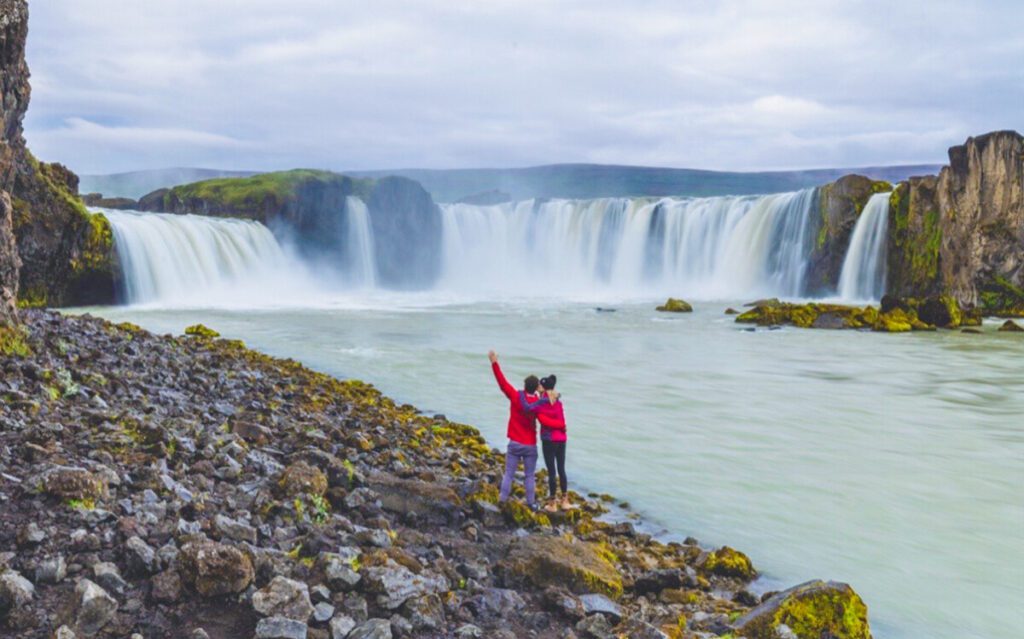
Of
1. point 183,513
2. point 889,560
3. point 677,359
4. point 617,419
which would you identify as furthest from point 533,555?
point 677,359

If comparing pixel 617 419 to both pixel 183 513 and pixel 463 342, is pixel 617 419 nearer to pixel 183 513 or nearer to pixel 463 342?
pixel 183 513

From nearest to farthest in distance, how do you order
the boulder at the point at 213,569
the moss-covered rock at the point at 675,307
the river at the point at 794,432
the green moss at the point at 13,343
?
the boulder at the point at 213,569 < the river at the point at 794,432 < the green moss at the point at 13,343 < the moss-covered rock at the point at 675,307

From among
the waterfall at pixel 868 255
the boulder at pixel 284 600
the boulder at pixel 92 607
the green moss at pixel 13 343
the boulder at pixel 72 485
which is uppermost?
the waterfall at pixel 868 255

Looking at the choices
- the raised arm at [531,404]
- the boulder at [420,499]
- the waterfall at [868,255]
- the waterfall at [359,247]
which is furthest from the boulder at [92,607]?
the waterfall at [359,247]

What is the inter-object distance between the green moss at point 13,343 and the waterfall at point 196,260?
3337cm

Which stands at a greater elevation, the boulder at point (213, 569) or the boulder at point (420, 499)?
the boulder at point (213, 569)

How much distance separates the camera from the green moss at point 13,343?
10.5m

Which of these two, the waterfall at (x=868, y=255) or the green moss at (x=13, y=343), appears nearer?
the green moss at (x=13, y=343)

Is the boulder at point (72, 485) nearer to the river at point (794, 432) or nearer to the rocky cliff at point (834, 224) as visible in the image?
the river at point (794, 432)

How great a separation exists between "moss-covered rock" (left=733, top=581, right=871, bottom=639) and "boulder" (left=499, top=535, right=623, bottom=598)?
104 cm

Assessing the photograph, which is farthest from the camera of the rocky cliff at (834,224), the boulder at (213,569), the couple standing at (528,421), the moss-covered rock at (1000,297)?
the rocky cliff at (834,224)

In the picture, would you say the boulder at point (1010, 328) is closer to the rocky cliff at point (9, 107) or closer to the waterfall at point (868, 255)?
the waterfall at point (868, 255)

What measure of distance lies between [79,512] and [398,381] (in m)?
13.9

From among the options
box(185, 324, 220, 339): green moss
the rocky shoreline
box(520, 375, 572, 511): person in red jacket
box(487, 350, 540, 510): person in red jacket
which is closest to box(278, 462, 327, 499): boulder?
the rocky shoreline
